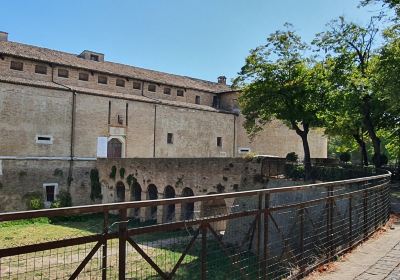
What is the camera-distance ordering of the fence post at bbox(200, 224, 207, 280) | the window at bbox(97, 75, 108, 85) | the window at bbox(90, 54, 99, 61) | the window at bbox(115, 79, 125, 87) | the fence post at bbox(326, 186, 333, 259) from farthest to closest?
the window at bbox(90, 54, 99, 61) < the window at bbox(115, 79, 125, 87) < the window at bbox(97, 75, 108, 85) < the fence post at bbox(326, 186, 333, 259) < the fence post at bbox(200, 224, 207, 280)

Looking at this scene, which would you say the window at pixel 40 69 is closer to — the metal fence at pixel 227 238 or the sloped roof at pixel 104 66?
the sloped roof at pixel 104 66

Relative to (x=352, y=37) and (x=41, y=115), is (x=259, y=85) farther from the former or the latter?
(x=41, y=115)

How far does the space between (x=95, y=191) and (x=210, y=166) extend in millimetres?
11547

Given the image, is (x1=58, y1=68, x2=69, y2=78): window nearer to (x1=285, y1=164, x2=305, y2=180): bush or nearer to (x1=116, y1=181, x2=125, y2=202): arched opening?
(x1=116, y1=181, x2=125, y2=202): arched opening

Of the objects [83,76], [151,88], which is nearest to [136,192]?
[83,76]

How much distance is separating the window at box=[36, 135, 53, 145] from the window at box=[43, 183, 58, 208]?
3.07m

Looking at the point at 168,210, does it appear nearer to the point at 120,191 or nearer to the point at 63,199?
the point at 120,191

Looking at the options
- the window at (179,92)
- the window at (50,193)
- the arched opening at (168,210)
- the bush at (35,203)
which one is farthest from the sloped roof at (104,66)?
the arched opening at (168,210)

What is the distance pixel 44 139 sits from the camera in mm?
28344

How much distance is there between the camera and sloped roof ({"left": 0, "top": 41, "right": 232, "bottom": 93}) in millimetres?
30188

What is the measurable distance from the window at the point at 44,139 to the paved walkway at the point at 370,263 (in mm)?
24560

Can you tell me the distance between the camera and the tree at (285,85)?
22.7 m

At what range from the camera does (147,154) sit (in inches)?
1326

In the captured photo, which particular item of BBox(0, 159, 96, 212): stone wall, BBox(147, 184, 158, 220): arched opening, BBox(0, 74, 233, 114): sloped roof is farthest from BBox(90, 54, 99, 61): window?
BBox(147, 184, 158, 220): arched opening
